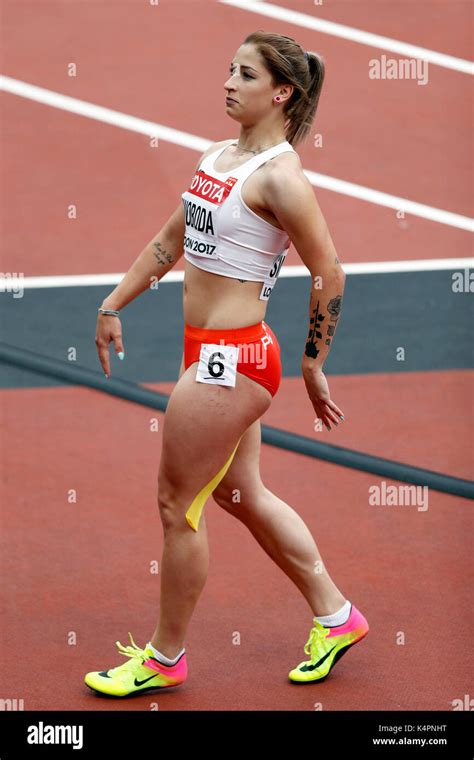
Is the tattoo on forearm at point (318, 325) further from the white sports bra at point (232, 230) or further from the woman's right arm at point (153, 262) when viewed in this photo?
the woman's right arm at point (153, 262)

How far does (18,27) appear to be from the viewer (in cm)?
1196

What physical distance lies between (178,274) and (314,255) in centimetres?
469

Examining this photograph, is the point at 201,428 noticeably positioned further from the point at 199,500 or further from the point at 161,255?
the point at 161,255

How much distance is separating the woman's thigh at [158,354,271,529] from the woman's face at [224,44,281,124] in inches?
37.2

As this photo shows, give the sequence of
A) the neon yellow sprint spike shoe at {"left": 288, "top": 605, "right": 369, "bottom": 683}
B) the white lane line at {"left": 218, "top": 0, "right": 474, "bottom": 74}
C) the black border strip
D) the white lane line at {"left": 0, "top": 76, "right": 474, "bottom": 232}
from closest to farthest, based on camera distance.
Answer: the neon yellow sprint spike shoe at {"left": 288, "top": 605, "right": 369, "bottom": 683}
the black border strip
the white lane line at {"left": 0, "top": 76, "right": 474, "bottom": 232}
the white lane line at {"left": 218, "top": 0, "right": 474, "bottom": 74}

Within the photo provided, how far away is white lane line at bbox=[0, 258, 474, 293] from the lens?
9062 millimetres

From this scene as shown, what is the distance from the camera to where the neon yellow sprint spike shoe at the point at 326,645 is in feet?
16.5

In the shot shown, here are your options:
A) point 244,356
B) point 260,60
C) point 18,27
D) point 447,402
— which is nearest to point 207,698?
point 244,356

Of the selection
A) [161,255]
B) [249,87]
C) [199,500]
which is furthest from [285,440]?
[249,87]

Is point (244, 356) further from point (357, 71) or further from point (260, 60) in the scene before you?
point (357, 71)

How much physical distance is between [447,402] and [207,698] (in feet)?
11.3

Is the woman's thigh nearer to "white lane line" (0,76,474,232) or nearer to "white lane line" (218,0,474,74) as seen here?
"white lane line" (0,76,474,232)

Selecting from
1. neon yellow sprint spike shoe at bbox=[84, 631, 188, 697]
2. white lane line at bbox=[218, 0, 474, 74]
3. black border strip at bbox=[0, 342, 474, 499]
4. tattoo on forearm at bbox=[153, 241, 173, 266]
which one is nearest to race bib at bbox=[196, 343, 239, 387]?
tattoo on forearm at bbox=[153, 241, 173, 266]

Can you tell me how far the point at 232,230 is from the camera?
4.55 meters
